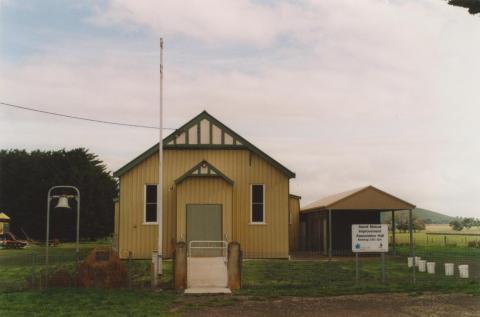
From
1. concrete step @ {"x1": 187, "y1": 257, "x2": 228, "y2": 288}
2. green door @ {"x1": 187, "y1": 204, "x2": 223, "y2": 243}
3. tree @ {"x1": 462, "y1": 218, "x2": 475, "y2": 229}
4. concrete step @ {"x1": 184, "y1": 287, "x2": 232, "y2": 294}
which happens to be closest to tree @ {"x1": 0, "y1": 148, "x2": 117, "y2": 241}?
green door @ {"x1": 187, "y1": 204, "x2": 223, "y2": 243}

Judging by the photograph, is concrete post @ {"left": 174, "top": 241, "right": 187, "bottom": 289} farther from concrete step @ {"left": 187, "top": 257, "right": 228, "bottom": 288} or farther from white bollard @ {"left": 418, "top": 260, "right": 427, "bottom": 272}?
white bollard @ {"left": 418, "top": 260, "right": 427, "bottom": 272}

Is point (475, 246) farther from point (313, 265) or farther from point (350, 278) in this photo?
point (350, 278)

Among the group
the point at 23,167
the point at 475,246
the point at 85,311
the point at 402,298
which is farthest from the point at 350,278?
the point at 23,167

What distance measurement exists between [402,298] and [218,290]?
17.2 ft

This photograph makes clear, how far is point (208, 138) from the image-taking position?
28.5 meters

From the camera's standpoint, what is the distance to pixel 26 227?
5994 centimetres

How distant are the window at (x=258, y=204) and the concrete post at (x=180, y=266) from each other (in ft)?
33.5

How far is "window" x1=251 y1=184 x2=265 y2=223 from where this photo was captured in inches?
1118

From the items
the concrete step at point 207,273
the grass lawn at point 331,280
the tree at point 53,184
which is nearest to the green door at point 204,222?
the grass lawn at point 331,280

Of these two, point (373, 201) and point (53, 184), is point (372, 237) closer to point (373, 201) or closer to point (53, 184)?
point (373, 201)

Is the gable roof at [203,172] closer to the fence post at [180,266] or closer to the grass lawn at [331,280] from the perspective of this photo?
the grass lawn at [331,280]

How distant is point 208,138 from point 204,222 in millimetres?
4126

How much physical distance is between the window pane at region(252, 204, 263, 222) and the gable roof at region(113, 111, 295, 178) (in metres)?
2.04

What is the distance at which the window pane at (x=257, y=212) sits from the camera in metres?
28.4
